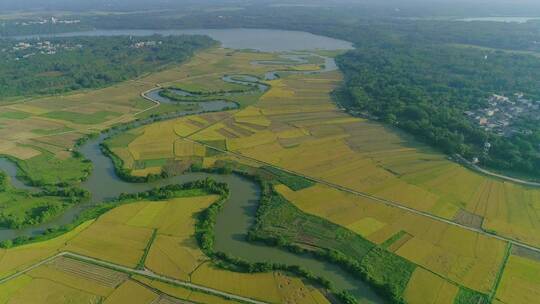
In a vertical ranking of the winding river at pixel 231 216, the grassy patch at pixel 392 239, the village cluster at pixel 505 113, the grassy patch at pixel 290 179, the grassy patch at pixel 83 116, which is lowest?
the winding river at pixel 231 216

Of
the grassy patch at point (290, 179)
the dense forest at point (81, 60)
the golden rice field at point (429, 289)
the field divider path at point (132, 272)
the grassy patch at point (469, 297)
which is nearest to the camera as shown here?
the grassy patch at point (469, 297)

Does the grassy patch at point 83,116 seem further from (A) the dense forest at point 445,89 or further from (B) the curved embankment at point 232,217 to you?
(A) the dense forest at point 445,89

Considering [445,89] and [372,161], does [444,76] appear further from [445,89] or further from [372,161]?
[372,161]

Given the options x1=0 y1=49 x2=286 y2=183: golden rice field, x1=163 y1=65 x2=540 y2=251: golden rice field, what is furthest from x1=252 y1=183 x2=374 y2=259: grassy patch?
x1=0 y1=49 x2=286 y2=183: golden rice field

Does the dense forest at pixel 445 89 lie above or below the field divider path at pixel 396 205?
above

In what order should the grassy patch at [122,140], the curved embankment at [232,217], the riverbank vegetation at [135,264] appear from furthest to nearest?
the grassy patch at [122,140], the curved embankment at [232,217], the riverbank vegetation at [135,264]

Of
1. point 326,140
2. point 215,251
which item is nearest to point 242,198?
point 215,251

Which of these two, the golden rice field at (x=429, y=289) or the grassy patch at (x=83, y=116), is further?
the grassy patch at (x=83, y=116)

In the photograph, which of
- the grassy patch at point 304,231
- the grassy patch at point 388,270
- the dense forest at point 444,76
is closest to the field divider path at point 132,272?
the grassy patch at point 304,231

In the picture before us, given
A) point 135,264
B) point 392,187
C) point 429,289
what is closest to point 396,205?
point 392,187

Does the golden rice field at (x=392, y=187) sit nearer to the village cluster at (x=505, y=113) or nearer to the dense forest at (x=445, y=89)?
the dense forest at (x=445, y=89)

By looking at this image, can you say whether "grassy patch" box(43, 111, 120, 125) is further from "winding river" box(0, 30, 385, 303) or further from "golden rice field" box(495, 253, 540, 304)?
"golden rice field" box(495, 253, 540, 304)
